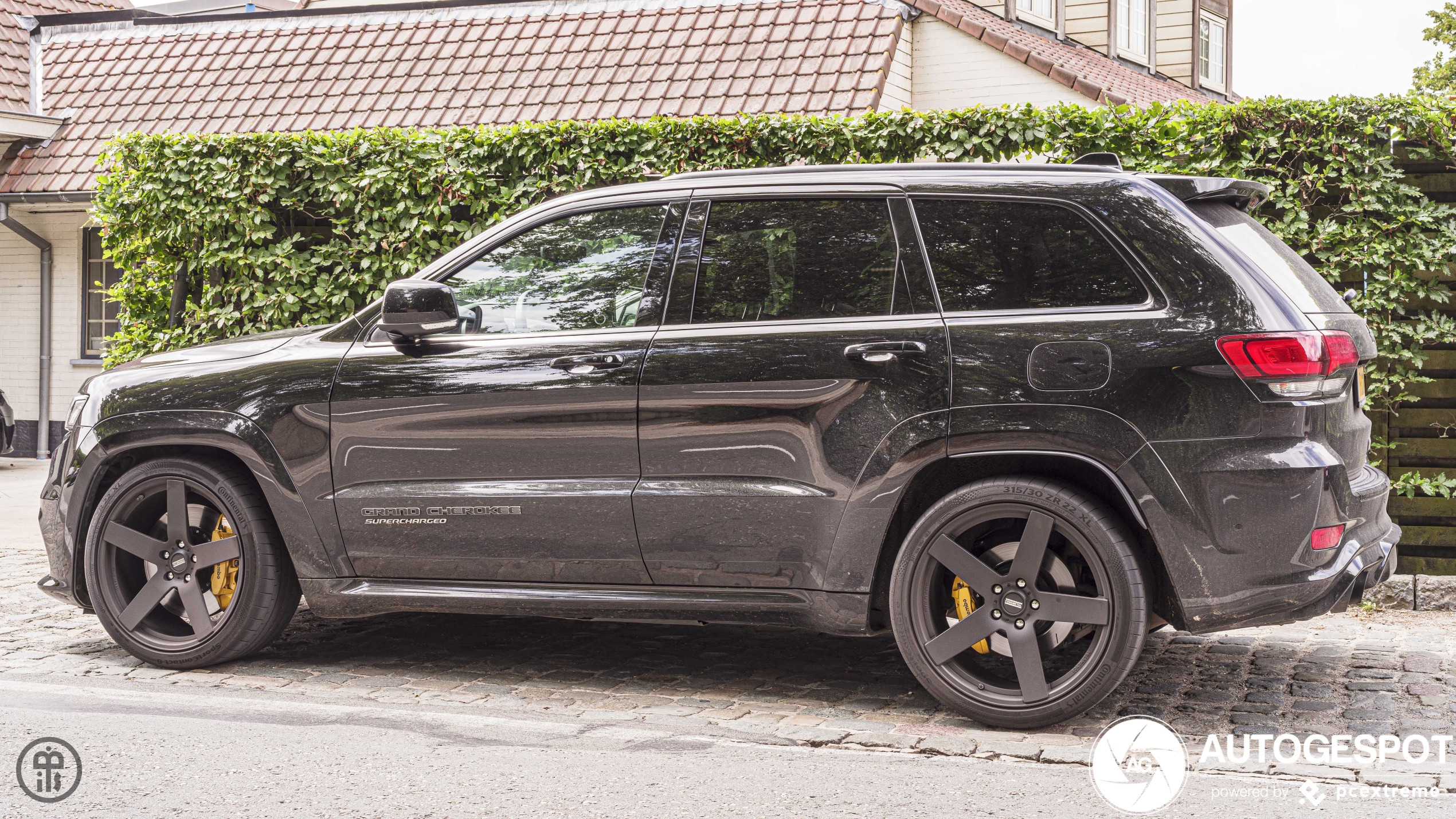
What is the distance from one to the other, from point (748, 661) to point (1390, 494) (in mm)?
3667

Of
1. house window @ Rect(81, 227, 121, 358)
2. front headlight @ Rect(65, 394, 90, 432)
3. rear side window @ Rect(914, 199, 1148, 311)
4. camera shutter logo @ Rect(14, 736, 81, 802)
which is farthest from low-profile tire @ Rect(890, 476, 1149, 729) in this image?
house window @ Rect(81, 227, 121, 358)

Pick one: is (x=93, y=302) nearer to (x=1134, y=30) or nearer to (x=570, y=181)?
(x=570, y=181)

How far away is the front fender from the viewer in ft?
17.9

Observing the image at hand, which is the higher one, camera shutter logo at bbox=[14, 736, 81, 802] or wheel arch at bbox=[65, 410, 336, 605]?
wheel arch at bbox=[65, 410, 336, 605]

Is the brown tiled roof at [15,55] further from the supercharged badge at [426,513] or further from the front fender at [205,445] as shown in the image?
the supercharged badge at [426,513]

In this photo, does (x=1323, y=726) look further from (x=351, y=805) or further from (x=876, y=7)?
(x=876, y=7)

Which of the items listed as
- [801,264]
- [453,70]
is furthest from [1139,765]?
[453,70]

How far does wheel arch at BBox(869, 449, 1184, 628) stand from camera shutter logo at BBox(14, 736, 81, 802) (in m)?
2.59

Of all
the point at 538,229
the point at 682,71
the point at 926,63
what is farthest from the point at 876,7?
the point at 538,229

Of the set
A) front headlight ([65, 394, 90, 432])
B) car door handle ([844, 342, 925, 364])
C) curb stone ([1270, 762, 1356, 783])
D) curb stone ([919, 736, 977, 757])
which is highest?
car door handle ([844, 342, 925, 364])

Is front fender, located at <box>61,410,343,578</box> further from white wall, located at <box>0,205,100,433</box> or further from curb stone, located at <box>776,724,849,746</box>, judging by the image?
white wall, located at <box>0,205,100,433</box>

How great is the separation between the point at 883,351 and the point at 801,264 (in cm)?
50

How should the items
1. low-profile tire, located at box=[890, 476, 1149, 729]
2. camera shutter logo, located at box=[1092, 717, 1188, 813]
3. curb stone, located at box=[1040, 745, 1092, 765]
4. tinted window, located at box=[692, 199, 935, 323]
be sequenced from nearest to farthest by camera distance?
camera shutter logo, located at box=[1092, 717, 1188, 813], curb stone, located at box=[1040, 745, 1092, 765], low-profile tire, located at box=[890, 476, 1149, 729], tinted window, located at box=[692, 199, 935, 323]

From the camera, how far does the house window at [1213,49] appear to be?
76.0 ft
